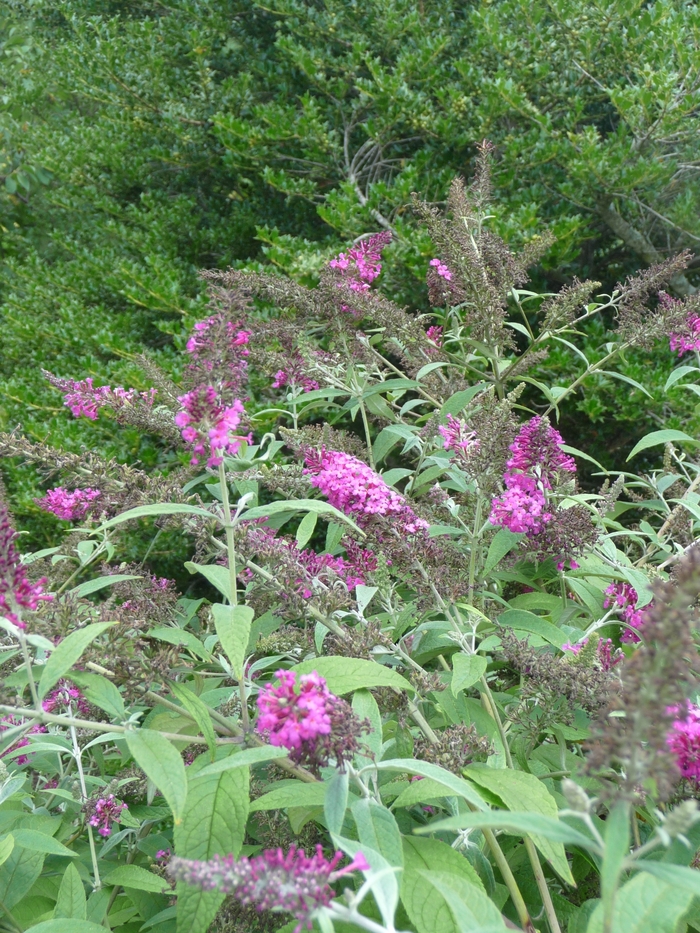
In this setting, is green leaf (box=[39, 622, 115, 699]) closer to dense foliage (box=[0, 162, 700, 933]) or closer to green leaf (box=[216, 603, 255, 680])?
dense foliage (box=[0, 162, 700, 933])

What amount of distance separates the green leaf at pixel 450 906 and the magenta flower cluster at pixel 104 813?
2.12 feet

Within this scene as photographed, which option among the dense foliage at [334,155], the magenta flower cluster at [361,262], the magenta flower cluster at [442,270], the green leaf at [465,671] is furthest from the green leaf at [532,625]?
the dense foliage at [334,155]

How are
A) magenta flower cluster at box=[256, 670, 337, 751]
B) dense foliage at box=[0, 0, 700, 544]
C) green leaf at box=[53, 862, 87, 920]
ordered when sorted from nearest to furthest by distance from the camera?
magenta flower cluster at box=[256, 670, 337, 751], green leaf at box=[53, 862, 87, 920], dense foliage at box=[0, 0, 700, 544]

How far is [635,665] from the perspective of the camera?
677 millimetres

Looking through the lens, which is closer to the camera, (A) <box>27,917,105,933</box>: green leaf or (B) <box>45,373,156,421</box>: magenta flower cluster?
(A) <box>27,917,105,933</box>: green leaf

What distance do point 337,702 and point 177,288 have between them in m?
4.31

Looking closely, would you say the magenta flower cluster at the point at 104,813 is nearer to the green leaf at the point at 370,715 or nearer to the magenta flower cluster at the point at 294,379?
the green leaf at the point at 370,715

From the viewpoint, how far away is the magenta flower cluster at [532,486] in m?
1.57

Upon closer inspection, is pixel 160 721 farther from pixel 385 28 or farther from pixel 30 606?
pixel 385 28

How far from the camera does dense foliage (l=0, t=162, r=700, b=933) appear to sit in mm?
807

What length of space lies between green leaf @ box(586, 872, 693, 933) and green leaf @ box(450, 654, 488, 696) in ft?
1.58

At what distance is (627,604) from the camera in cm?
166

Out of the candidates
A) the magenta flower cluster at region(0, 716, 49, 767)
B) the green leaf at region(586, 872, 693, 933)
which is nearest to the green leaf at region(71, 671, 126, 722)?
the magenta flower cluster at region(0, 716, 49, 767)

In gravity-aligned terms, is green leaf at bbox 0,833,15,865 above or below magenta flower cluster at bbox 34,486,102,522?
above
